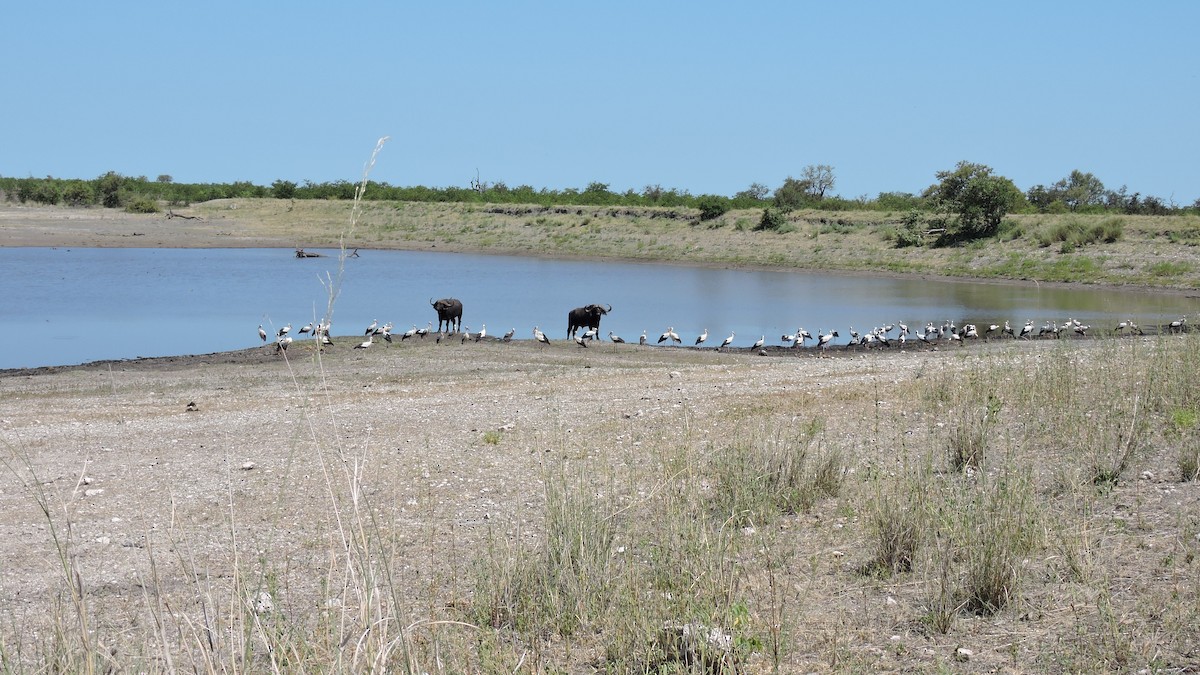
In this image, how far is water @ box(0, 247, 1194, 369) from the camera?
27328mm

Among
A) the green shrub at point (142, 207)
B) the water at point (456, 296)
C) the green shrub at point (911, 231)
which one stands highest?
the green shrub at point (911, 231)

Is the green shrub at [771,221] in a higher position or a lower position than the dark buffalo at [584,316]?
higher

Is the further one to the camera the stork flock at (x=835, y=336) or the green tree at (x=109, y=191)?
the green tree at (x=109, y=191)

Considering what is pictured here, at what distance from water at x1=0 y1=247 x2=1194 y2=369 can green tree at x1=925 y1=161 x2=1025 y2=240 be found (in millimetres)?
6424

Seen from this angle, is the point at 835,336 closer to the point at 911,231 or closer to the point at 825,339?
Result: the point at 825,339

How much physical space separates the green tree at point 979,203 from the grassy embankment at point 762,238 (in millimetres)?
870

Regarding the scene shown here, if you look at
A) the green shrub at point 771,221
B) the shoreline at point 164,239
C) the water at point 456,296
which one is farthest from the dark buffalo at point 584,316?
the green shrub at point 771,221

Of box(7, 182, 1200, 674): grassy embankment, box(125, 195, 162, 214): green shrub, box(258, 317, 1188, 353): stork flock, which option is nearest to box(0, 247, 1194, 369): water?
box(258, 317, 1188, 353): stork flock

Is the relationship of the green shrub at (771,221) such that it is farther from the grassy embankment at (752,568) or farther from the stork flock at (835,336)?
the grassy embankment at (752,568)

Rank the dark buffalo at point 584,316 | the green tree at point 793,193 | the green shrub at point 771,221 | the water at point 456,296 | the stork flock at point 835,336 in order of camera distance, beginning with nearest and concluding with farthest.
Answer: the stork flock at point 835,336 → the dark buffalo at point 584,316 → the water at point 456,296 → the green shrub at point 771,221 → the green tree at point 793,193

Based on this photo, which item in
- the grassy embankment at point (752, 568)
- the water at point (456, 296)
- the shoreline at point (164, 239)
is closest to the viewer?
the grassy embankment at point (752, 568)

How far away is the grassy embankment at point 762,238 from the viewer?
140ft

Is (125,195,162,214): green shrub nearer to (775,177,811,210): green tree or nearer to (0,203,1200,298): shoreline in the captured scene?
(0,203,1200,298): shoreline

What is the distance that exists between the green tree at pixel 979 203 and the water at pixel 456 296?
21.1 feet
